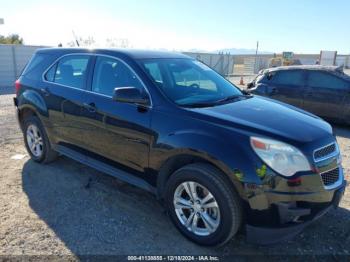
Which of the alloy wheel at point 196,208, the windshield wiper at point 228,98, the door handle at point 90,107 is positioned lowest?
the alloy wheel at point 196,208

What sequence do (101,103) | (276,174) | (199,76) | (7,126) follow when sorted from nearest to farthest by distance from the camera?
(276,174), (101,103), (199,76), (7,126)

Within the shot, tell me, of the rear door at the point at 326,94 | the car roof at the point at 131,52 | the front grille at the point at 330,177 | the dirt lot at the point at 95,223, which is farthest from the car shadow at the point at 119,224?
the rear door at the point at 326,94

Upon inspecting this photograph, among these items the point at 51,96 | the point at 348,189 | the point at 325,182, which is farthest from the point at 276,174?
the point at 51,96

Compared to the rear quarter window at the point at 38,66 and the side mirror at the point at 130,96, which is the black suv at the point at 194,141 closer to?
the side mirror at the point at 130,96

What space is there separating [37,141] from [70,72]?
4.45 ft

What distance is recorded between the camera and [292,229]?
291 centimetres

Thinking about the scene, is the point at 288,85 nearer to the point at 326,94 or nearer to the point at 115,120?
the point at 326,94

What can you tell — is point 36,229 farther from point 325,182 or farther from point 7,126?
point 7,126

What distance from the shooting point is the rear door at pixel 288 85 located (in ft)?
29.6

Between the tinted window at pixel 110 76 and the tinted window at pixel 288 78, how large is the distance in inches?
254

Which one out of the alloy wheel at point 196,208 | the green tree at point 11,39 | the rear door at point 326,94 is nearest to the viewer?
the alloy wheel at point 196,208

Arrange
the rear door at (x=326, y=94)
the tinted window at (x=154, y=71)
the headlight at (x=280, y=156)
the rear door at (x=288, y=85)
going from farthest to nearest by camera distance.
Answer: the rear door at (x=288, y=85) → the rear door at (x=326, y=94) → the tinted window at (x=154, y=71) → the headlight at (x=280, y=156)

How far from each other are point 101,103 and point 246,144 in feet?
6.14

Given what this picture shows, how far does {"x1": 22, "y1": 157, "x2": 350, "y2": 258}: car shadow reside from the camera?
10.7ft
